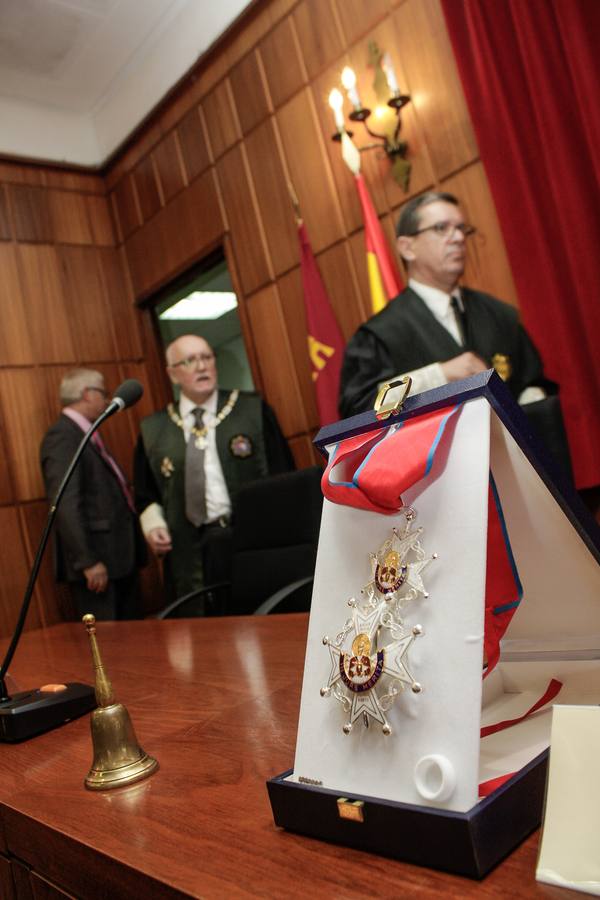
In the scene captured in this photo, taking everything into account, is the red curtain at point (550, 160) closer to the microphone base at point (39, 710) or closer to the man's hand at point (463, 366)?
the man's hand at point (463, 366)

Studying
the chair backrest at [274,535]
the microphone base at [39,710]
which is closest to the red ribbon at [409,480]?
the microphone base at [39,710]

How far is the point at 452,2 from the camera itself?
317cm

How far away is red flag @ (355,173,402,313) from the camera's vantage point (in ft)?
11.6

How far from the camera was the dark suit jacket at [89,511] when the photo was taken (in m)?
4.54

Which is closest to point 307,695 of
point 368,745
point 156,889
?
point 368,745

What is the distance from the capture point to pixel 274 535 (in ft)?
8.45

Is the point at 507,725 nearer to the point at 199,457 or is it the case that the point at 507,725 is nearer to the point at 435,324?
the point at 435,324

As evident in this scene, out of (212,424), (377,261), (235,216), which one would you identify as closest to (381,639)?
(377,261)

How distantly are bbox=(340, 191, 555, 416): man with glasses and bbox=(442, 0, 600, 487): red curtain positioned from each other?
17 cm

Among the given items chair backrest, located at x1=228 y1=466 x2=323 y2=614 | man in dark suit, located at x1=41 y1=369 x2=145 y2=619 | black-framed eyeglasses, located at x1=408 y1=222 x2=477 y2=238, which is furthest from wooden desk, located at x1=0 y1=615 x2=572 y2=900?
man in dark suit, located at x1=41 y1=369 x2=145 y2=619

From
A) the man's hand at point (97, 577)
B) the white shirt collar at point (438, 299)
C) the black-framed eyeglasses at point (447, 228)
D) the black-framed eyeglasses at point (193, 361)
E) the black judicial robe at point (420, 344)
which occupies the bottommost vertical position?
the man's hand at point (97, 577)

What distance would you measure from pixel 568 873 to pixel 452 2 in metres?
3.44

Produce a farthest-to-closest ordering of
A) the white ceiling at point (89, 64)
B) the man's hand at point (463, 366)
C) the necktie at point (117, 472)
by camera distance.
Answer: the necktie at point (117, 472) → the white ceiling at point (89, 64) → the man's hand at point (463, 366)

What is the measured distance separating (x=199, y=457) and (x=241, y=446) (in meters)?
0.24
